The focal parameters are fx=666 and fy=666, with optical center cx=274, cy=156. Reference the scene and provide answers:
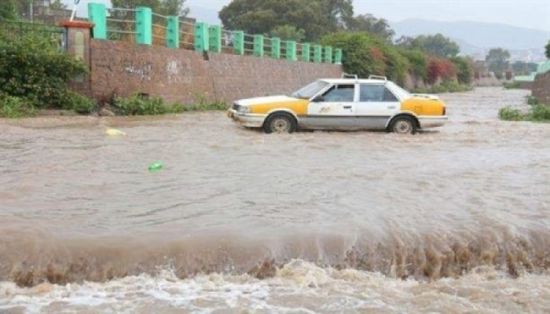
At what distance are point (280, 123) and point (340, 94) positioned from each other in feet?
4.59

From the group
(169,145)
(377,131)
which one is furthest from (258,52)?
(169,145)

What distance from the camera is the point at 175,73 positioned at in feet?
66.7

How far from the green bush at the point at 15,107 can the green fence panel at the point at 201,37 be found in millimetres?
7689

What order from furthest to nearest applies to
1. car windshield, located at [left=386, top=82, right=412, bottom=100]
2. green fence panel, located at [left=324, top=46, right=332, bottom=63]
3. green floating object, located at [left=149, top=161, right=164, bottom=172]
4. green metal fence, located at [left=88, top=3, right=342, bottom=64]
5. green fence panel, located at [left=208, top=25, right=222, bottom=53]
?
green fence panel, located at [left=324, top=46, right=332, bottom=63] < green fence panel, located at [left=208, top=25, right=222, bottom=53] < green metal fence, located at [left=88, top=3, right=342, bottom=64] < car windshield, located at [left=386, top=82, right=412, bottom=100] < green floating object, located at [left=149, top=161, right=164, bottom=172]

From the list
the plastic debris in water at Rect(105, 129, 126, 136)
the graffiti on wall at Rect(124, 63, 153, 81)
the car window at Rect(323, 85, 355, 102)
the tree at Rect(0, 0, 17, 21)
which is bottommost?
the plastic debris in water at Rect(105, 129, 126, 136)

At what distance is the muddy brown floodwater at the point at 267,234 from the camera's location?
14.9ft

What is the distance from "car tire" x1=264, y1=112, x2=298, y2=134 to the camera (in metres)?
13.4

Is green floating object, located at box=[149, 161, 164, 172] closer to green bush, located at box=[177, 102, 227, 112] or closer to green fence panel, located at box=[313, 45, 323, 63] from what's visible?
green bush, located at box=[177, 102, 227, 112]

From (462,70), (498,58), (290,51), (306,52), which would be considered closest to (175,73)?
(290,51)

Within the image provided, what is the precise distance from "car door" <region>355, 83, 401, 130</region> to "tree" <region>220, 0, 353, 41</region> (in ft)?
147

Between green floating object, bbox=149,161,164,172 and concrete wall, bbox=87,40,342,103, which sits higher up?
concrete wall, bbox=87,40,342,103

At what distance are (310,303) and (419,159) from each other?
6660 millimetres

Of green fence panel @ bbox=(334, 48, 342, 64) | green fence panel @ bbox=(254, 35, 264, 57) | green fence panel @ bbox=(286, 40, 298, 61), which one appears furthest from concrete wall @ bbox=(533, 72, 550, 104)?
green fence panel @ bbox=(254, 35, 264, 57)

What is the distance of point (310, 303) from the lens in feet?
14.5
